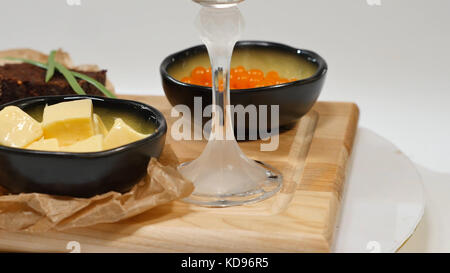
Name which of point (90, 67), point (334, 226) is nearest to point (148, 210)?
point (334, 226)

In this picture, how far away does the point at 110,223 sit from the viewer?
3.60 ft

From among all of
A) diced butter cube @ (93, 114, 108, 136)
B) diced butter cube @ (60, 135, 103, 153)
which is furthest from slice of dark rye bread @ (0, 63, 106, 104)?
diced butter cube @ (60, 135, 103, 153)

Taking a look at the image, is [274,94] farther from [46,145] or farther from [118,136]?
[46,145]

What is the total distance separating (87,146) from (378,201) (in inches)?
21.1

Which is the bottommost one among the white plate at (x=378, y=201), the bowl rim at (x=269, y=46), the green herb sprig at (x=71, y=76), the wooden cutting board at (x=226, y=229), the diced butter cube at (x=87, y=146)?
the white plate at (x=378, y=201)

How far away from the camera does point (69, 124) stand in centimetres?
115

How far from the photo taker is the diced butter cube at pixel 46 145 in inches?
43.4

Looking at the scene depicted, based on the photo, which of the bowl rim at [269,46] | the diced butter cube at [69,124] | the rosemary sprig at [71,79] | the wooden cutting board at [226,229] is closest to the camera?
the wooden cutting board at [226,229]

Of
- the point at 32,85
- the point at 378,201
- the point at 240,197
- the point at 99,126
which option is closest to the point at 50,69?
the point at 32,85

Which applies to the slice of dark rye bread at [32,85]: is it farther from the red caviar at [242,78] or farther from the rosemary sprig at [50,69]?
the red caviar at [242,78]

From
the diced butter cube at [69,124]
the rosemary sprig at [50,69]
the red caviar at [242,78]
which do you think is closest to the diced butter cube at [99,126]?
the diced butter cube at [69,124]

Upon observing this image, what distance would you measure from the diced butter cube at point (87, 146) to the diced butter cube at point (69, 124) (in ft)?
0.15

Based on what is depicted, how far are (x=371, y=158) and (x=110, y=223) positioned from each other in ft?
2.00
